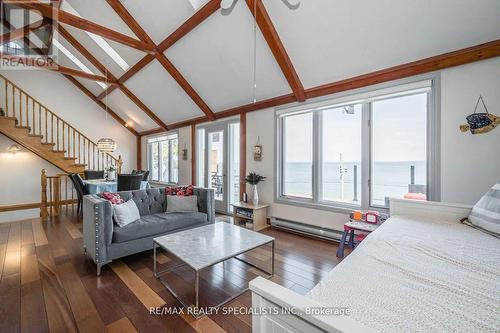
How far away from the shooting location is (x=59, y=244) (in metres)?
3.19

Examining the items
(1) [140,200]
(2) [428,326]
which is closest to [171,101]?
(1) [140,200]

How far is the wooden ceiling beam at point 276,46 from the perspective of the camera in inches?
108

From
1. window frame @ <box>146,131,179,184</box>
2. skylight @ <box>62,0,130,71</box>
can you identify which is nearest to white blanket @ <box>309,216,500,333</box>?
skylight @ <box>62,0,130,71</box>

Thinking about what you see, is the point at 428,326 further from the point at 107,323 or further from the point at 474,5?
the point at 474,5

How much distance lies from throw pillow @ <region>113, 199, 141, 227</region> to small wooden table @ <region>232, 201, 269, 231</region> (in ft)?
5.93

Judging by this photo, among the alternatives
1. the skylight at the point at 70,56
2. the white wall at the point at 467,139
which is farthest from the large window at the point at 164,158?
the white wall at the point at 467,139

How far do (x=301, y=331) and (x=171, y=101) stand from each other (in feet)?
18.8

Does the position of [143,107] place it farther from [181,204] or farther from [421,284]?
[421,284]

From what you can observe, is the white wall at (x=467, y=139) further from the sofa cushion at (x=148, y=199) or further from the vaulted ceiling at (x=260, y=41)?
the sofa cushion at (x=148, y=199)

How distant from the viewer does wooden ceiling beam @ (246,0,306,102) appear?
8.99ft

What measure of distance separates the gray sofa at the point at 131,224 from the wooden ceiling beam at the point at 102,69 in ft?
12.5

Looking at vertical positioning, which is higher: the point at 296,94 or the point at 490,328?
the point at 296,94

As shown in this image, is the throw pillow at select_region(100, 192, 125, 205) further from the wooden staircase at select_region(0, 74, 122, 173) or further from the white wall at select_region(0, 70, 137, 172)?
the white wall at select_region(0, 70, 137, 172)

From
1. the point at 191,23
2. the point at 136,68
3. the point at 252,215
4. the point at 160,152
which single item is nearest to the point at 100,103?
the point at 160,152
